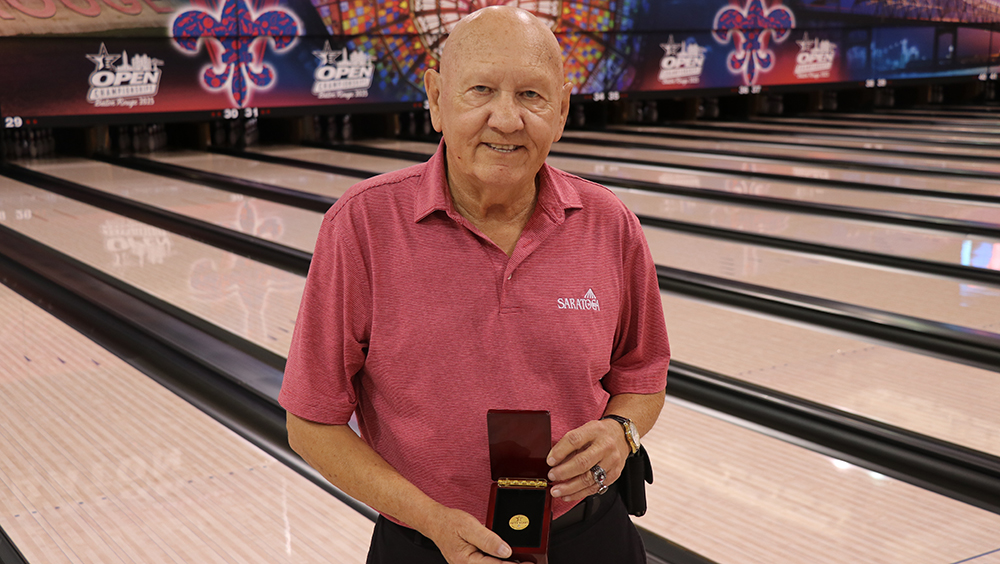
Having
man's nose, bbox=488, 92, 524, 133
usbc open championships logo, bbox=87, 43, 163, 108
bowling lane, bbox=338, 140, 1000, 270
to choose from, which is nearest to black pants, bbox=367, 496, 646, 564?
man's nose, bbox=488, 92, 524, 133

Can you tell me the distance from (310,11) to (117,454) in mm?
6421

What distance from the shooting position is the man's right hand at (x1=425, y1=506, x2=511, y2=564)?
91cm

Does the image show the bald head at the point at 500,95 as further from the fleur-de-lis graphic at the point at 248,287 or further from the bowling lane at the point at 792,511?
the fleur-de-lis graphic at the point at 248,287

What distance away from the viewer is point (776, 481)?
211cm

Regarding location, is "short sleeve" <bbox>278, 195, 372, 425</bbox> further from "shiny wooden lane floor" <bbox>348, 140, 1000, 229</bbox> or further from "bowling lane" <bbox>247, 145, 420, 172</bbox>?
"bowling lane" <bbox>247, 145, 420, 172</bbox>

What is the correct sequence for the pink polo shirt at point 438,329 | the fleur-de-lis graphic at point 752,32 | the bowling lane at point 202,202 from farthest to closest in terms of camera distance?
1. the fleur-de-lis graphic at point 752,32
2. the bowling lane at point 202,202
3. the pink polo shirt at point 438,329

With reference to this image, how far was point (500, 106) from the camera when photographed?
3.25 feet

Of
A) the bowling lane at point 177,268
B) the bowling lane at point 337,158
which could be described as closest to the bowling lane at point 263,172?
the bowling lane at point 337,158

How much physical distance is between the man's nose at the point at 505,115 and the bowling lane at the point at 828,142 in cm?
718

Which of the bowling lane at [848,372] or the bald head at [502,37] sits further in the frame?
the bowling lane at [848,372]

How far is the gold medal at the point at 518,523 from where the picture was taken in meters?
0.93

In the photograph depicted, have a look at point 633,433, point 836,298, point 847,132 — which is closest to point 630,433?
point 633,433

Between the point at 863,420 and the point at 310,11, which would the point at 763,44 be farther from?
the point at 863,420

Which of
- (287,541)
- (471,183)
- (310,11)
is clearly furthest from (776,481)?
(310,11)
